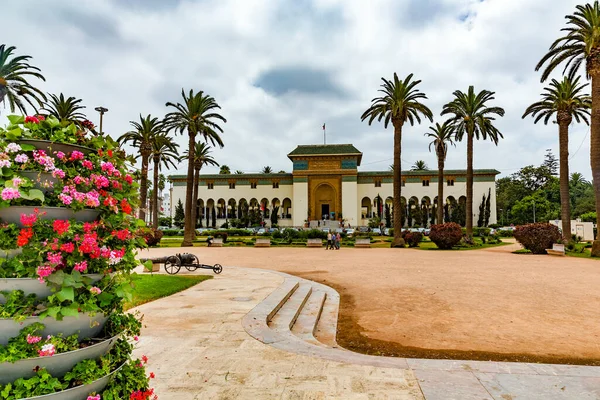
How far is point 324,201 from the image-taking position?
6334 cm

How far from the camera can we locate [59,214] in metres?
2.07

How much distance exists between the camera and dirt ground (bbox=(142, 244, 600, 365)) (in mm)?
5918

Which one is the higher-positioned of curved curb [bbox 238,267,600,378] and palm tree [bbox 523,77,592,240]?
palm tree [bbox 523,77,592,240]

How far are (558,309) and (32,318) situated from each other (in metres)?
10.0

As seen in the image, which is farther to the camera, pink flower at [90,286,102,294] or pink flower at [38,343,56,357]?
pink flower at [90,286,102,294]

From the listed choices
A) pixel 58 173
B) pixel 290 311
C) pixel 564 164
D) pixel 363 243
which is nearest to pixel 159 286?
pixel 290 311

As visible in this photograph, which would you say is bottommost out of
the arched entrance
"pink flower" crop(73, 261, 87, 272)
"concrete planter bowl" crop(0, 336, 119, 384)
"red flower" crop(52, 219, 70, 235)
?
"concrete planter bowl" crop(0, 336, 119, 384)

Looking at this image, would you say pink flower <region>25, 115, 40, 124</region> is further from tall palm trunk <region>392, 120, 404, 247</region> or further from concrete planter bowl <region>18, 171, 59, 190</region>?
tall palm trunk <region>392, 120, 404, 247</region>

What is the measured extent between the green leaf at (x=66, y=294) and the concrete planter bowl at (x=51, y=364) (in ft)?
1.06

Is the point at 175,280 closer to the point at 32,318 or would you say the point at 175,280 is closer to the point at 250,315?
the point at 250,315

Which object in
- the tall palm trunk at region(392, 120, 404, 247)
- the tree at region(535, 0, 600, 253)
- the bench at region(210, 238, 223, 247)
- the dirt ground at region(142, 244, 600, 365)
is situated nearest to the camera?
the dirt ground at region(142, 244, 600, 365)

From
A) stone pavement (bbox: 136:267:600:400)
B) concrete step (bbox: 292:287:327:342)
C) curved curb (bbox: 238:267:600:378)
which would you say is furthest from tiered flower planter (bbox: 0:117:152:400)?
concrete step (bbox: 292:287:327:342)

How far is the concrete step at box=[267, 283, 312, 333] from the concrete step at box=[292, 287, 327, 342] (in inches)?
4.4

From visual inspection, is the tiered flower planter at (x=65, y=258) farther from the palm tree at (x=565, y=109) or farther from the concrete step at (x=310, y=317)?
the palm tree at (x=565, y=109)
